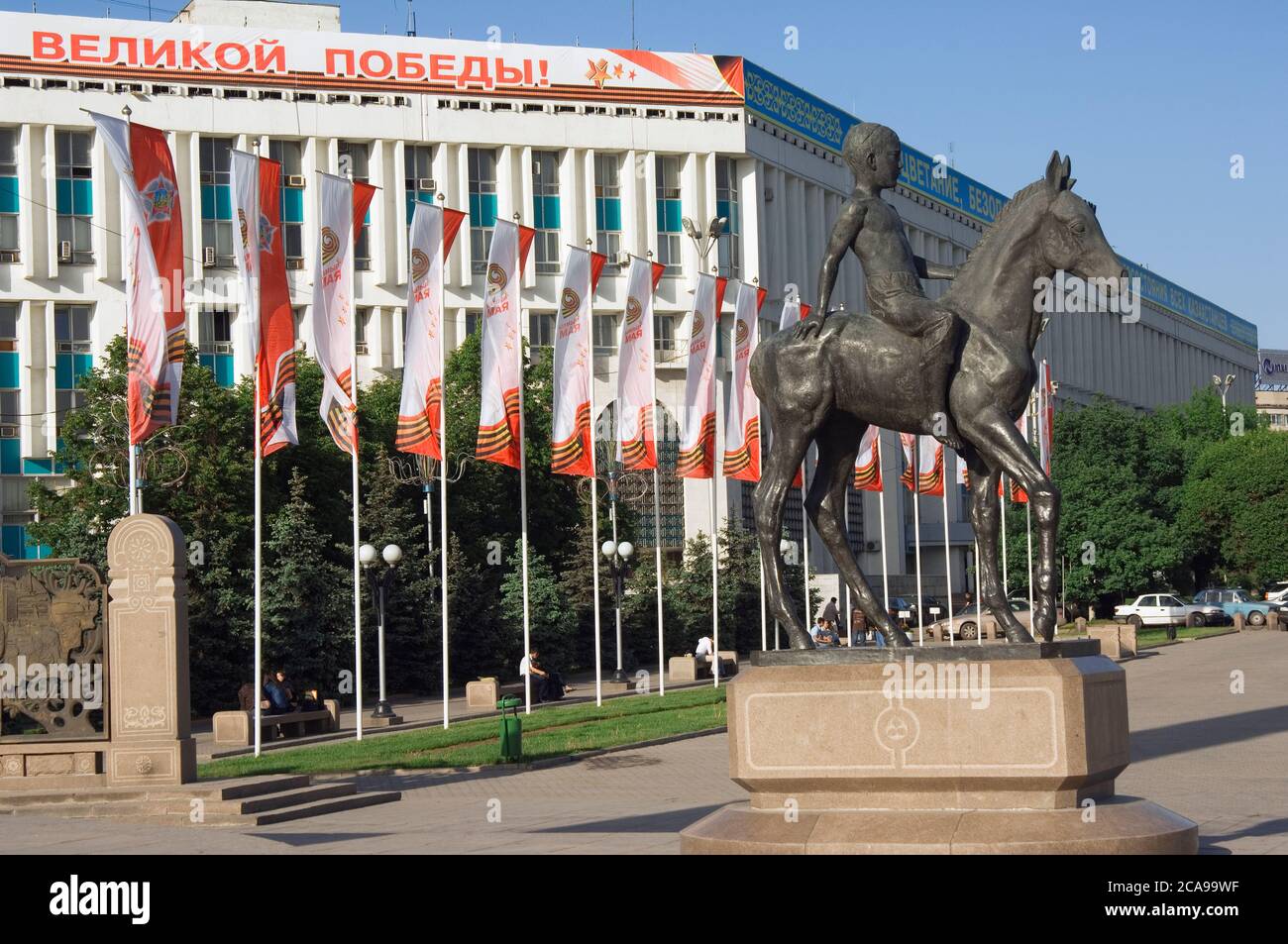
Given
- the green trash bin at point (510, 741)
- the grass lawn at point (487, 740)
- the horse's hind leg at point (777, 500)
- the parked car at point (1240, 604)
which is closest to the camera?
the horse's hind leg at point (777, 500)

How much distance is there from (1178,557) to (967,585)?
21535 millimetres

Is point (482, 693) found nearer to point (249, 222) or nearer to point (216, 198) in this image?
point (249, 222)

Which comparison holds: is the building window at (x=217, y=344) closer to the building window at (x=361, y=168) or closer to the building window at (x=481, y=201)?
the building window at (x=361, y=168)

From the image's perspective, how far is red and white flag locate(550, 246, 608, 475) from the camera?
34844 mm

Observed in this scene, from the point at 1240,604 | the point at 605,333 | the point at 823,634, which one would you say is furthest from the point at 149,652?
the point at 1240,604

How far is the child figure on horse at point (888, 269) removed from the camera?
13.1 meters

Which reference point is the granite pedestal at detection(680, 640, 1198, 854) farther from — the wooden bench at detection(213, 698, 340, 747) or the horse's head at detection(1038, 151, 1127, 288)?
the wooden bench at detection(213, 698, 340, 747)

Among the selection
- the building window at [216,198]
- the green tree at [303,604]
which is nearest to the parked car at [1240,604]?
the green tree at [303,604]

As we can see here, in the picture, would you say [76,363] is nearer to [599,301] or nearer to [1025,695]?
[599,301]

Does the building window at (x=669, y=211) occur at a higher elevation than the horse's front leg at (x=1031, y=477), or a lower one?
higher

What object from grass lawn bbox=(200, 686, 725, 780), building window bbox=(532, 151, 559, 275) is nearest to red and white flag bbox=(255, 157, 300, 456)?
grass lawn bbox=(200, 686, 725, 780)

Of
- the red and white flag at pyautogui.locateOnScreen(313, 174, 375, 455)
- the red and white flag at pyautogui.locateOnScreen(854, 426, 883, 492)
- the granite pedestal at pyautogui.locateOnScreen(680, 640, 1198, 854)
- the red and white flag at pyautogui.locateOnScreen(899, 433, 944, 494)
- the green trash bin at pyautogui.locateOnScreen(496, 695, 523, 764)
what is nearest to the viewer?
the granite pedestal at pyautogui.locateOnScreen(680, 640, 1198, 854)

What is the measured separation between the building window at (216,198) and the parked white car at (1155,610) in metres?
38.8

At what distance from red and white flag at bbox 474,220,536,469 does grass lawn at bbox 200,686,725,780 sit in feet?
17.2
